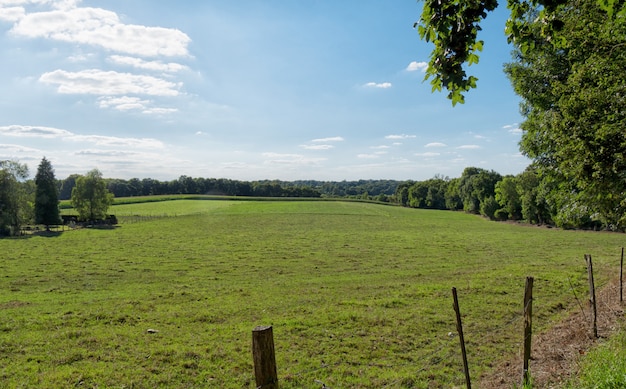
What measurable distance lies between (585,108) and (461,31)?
9.37 metres

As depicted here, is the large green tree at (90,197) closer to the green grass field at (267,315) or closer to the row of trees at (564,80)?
the green grass field at (267,315)

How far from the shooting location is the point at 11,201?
181 ft

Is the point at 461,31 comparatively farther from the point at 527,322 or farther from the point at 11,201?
the point at 11,201

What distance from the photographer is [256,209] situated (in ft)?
320

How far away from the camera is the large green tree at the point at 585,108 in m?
10.0

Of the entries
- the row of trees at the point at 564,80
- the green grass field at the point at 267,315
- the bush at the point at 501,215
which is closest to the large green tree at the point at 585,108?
the row of trees at the point at 564,80

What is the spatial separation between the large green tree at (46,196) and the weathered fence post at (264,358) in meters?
72.9

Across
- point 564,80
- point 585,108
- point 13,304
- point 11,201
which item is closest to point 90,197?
point 11,201

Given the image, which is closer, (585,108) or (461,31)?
(461,31)

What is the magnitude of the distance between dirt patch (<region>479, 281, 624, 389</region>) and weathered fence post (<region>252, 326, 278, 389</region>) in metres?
5.00

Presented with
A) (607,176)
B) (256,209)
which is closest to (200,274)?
(607,176)

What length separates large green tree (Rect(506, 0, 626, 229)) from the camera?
10.0 m

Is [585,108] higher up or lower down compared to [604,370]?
higher up

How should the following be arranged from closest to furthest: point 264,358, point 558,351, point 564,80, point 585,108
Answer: point 264,358, point 558,351, point 585,108, point 564,80
